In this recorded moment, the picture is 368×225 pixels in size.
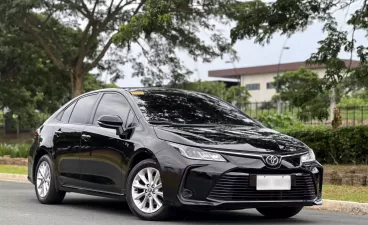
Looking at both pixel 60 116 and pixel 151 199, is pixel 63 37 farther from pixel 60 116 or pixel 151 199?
pixel 151 199

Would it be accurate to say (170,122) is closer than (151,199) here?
No

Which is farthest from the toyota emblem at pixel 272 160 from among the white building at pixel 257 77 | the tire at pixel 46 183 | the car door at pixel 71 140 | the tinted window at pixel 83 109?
the white building at pixel 257 77

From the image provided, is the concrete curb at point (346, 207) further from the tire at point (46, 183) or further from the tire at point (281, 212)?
the tire at point (46, 183)

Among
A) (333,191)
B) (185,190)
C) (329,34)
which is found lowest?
(333,191)

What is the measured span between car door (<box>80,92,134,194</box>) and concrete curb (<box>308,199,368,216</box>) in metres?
3.13

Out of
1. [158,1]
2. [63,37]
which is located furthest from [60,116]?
[63,37]

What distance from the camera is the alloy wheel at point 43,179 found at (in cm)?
891

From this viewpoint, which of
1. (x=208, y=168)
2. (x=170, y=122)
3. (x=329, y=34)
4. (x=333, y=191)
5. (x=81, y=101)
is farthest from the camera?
(x=329, y=34)

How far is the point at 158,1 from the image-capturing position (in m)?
16.1

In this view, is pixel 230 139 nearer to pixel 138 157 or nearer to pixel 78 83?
pixel 138 157

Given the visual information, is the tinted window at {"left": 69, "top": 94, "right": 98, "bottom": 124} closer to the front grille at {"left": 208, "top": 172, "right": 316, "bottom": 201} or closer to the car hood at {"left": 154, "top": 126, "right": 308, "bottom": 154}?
the car hood at {"left": 154, "top": 126, "right": 308, "bottom": 154}

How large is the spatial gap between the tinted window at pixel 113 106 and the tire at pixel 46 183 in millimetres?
1126

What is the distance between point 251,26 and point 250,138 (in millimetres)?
9758

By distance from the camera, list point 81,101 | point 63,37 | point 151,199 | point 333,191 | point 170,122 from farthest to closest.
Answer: point 63,37
point 333,191
point 81,101
point 170,122
point 151,199
